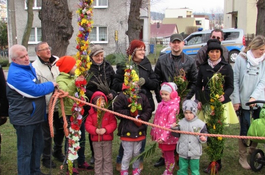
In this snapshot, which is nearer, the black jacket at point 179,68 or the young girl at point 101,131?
the young girl at point 101,131

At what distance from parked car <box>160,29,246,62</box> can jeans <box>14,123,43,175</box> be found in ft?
49.2

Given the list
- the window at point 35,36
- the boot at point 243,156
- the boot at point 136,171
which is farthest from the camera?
the window at point 35,36

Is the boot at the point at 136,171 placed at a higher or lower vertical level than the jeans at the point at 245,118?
lower

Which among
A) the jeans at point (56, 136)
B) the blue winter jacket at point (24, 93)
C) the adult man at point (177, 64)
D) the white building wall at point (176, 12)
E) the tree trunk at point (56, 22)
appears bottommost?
the jeans at point (56, 136)

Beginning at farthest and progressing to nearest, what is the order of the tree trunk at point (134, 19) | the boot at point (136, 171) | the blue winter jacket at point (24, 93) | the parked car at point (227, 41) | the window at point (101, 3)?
the window at point (101, 3), the parked car at point (227, 41), the tree trunk at point (134, 19), the boot at point (136, 171), the blue winter jacket at point (24, 93)

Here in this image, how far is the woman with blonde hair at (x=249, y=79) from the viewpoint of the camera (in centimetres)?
445

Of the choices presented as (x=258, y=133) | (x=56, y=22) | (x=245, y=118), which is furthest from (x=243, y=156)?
(x=56, y=22)

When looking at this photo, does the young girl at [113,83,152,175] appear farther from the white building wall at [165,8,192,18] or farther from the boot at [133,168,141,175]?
the white building wall at [165,8,192,18]

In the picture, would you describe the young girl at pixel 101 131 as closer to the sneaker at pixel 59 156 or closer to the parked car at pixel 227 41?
the sneaker at pixel 59 156

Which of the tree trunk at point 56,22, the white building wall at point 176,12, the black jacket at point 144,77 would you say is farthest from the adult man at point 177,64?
the white building wall at point 176,12

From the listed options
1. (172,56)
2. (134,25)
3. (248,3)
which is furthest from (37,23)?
(172,56)

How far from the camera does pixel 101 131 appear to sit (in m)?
4.08

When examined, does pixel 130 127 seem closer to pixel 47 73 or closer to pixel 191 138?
pixel 191 138

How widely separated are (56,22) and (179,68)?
390 centimetres
